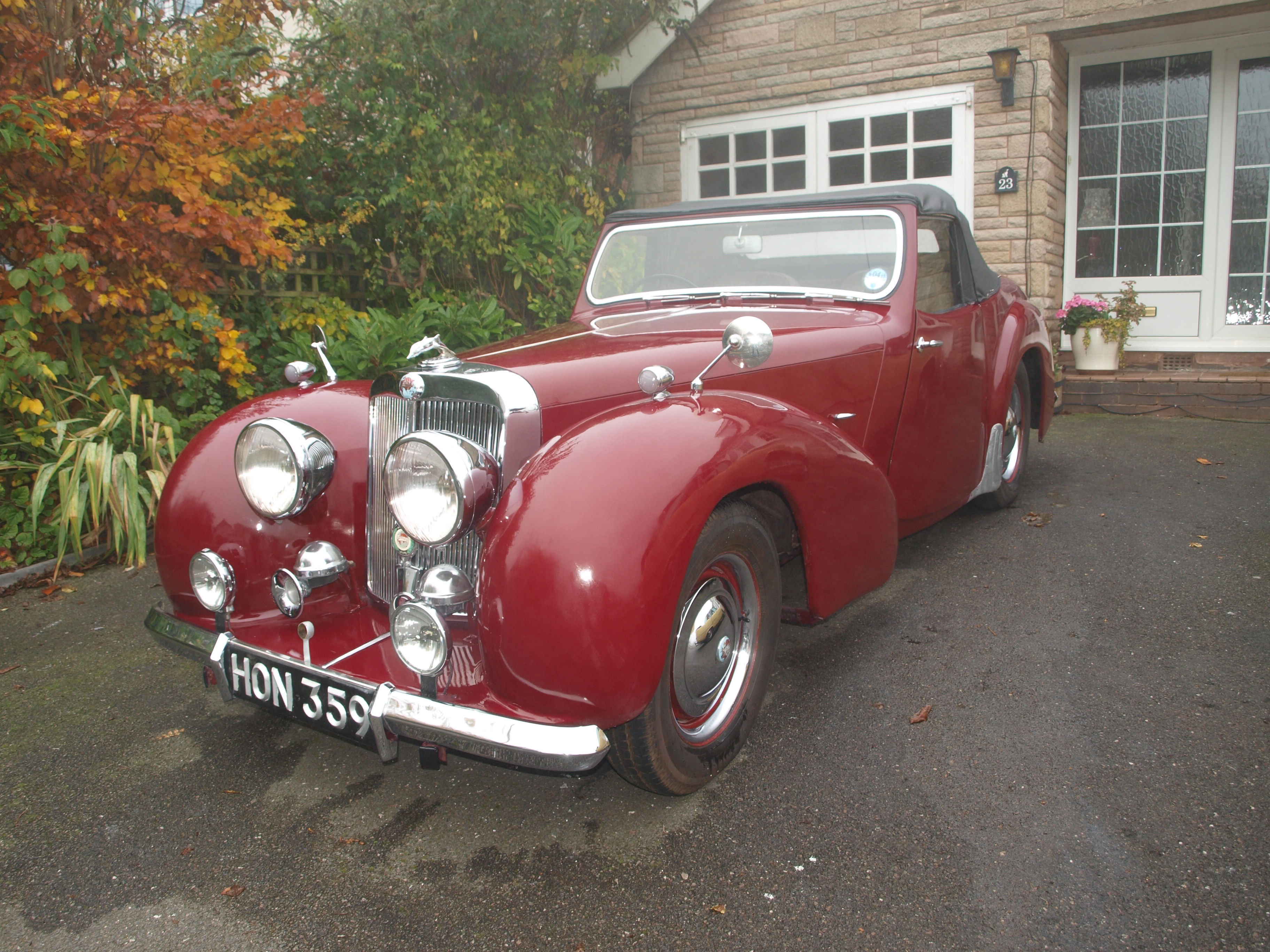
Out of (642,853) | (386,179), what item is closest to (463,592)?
(642,853)

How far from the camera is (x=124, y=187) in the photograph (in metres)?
4.57

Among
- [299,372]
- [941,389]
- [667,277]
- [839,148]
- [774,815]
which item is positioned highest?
[839,148]

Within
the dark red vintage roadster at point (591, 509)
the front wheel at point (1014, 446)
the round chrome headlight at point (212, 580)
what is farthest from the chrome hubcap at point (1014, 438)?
the round chrome headlight at point (212, 580)

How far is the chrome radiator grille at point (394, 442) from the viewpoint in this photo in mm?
2197

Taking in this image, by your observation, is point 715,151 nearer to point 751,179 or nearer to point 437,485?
point 751,179

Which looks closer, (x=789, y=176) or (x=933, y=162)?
(x=933, y=162)

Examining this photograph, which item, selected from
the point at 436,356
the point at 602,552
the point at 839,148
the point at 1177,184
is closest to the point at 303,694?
the point at 602,552

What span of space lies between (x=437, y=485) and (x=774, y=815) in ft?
3.63

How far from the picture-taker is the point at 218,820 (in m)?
2.18

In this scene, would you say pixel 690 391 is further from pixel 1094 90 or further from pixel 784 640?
pixel 1094 90

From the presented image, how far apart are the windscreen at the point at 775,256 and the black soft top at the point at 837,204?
0.04 meters

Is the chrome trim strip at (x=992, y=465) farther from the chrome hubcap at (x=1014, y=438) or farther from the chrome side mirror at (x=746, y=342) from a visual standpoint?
the chrome side mirror at (x=746, y=342)

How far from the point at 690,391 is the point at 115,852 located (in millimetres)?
1746

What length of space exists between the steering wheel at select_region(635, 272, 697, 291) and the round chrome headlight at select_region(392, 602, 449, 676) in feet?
6.53
